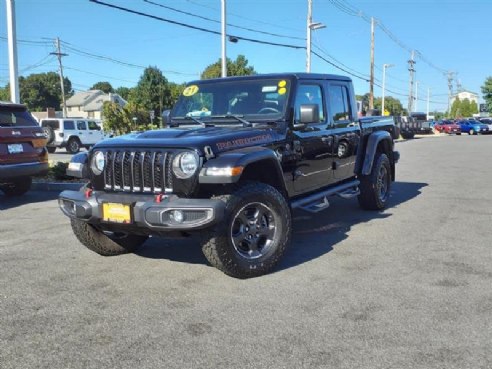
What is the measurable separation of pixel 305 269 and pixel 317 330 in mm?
1400

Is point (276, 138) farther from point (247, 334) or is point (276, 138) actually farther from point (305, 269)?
point (247, 334)

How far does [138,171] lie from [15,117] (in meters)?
5.46

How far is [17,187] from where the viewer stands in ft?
32.0

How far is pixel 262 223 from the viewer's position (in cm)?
477

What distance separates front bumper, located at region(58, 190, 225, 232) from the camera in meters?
4.07

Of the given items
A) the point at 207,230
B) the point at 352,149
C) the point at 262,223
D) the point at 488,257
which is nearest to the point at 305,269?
the point at 262,223

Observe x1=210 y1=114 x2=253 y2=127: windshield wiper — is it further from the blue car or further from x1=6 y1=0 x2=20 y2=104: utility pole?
the blue car

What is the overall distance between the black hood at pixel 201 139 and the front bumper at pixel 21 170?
4.35 metres

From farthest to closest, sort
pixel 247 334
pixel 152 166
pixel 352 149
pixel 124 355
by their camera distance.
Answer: pixel 352 149 < pixel 152 166 < pixel 247 334 < pixel 124 355

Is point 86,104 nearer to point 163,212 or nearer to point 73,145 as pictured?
point 73,145

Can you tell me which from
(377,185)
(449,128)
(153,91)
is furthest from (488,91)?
(377,185)

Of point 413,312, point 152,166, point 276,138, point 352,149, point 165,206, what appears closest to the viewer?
point 413,312

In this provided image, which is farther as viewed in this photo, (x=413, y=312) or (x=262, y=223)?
(x=262, y=223)

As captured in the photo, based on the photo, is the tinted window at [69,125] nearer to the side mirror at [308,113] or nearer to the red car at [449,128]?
the side mirror at [308,113]
